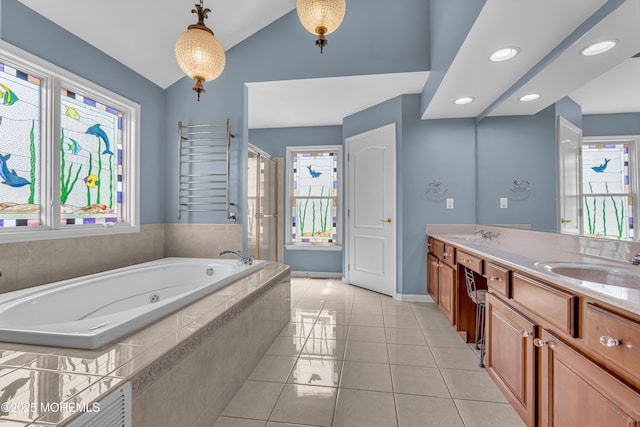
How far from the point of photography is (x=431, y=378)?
6.02 ft

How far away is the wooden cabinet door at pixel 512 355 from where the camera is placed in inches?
50.5

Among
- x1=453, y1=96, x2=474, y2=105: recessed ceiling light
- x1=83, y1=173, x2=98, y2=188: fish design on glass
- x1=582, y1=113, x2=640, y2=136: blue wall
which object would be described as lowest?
x1=83, y1=173, x2=98, y2=188: fish design on glass

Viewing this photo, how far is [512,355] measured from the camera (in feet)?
4.78

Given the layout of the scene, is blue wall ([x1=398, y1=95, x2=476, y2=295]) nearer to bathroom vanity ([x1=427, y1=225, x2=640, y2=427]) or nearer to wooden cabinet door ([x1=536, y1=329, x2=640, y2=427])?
bathroom vanity ([x1=427, y1=225, x2=640, y2=427])

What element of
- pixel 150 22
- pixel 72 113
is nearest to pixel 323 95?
pixel 150 22

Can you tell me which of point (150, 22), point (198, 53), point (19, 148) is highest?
point (150, 22)

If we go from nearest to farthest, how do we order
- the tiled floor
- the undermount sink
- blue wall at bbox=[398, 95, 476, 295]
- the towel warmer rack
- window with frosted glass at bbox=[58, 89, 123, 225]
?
the undermount sink < the tiled floor < window with frosted glass at bbox=[58, 89, 123, 225] < the towel warmer rack < blue wall at bbox=[398, 95, 476, 295]

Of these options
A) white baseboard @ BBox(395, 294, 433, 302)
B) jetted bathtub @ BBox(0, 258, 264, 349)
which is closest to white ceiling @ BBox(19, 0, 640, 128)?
jetted bathtub @ BBox(0, 258, 264, 349)

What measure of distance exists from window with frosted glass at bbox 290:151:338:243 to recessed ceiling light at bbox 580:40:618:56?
3218 mm

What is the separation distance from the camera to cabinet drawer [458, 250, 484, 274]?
190 cm

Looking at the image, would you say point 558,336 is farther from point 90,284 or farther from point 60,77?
point 60,77

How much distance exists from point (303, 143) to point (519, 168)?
9.70 ft

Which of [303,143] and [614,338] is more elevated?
[303,143]

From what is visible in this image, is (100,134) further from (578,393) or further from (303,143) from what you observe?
(578,393)
